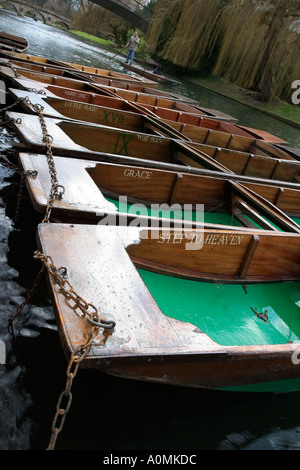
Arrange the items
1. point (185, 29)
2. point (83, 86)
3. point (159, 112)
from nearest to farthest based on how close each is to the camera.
Answer: point (83, 86) → point (159, 112) → point (185, 29)

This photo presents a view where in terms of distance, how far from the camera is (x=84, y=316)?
1.83 meters

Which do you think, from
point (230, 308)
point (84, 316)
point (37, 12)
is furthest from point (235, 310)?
point (37, 12)

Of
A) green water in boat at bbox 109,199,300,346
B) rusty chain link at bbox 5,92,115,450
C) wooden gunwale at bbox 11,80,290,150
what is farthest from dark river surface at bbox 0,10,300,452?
wooden gunwale at bbox 11,80,290,150

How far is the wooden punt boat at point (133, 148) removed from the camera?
387 centimetres

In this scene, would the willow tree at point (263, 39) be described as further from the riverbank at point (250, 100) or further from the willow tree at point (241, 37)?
the riverbank at point (250, 100)

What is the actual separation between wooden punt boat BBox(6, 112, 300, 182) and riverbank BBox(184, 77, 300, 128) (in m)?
14.5

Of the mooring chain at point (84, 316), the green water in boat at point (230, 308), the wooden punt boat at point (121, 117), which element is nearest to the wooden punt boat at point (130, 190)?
the green water in boat at point (230, 308)

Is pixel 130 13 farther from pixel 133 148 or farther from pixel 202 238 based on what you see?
pixel 202 238

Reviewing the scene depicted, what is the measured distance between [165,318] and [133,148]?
376cm

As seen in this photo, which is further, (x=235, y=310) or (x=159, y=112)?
(x=159, y=112)

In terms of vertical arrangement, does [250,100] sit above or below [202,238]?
above
